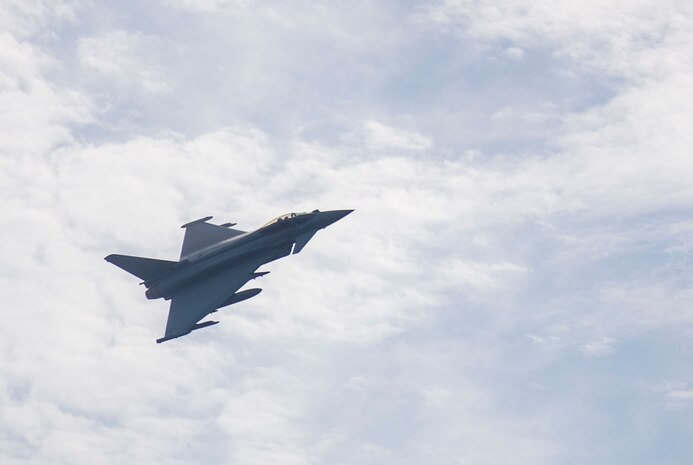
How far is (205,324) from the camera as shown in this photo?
79.4 m

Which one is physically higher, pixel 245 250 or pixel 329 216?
pixel 329 216

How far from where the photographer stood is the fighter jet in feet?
266

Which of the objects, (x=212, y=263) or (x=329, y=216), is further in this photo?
(x=329, y=216)

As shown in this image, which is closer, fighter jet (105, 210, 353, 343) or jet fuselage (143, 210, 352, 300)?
fighter jet (105, 210, 353, 343)

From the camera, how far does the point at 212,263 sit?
82.6 m

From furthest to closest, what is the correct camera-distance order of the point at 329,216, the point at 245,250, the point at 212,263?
the point at 329,216 < the point at 245,250 < the point at 212,263

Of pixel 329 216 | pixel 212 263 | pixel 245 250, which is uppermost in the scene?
pixel 329 216

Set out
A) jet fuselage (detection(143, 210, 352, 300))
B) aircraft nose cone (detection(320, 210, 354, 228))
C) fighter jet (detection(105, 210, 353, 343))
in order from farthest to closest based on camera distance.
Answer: aircraft nose cone (detection(320, 210, 354, 228)) < jet fuselage (detection(143, 210, 352, 300)) < fighter jet (detection(105, 210, 353, 343))

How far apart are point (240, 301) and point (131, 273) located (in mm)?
10997

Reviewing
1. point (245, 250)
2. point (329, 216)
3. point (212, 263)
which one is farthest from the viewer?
point (329, 216)

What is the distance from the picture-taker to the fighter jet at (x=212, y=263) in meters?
81.1

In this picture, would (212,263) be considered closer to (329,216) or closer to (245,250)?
(245,250)

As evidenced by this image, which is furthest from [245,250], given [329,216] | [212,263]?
[329,216]

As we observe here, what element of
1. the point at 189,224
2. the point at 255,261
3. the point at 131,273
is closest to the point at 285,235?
the point at 255,261
